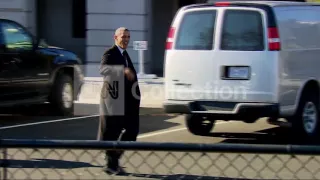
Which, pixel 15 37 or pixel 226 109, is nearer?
pixel 226 109

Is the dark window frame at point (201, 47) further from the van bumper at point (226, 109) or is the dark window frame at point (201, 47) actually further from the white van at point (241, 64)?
the van bumper at point (226, 109)

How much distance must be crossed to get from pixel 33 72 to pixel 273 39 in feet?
15.9

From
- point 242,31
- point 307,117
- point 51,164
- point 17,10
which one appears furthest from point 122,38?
point 17,10

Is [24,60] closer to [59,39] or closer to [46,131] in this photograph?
[46,131]

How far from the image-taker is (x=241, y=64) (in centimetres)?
838

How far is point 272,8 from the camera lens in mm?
8523

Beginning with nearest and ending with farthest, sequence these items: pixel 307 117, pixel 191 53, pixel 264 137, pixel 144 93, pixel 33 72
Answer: pixel 191 53 → pixel 307 117 → pixel 264 137 → pixel 33 72 → pixel 144 93

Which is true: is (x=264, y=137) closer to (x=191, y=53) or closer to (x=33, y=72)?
(x=191, y=53)

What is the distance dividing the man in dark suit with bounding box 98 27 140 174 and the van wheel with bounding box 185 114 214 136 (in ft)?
9.62

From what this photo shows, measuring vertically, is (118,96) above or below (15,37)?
below

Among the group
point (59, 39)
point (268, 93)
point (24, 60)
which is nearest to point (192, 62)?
point (268, 93)

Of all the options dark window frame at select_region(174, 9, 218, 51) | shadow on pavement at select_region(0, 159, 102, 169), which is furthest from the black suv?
shadow on pavement at select_region(0, 159, 102, 169)

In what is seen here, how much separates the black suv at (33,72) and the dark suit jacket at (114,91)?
166 inches

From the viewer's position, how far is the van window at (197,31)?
28.6ft
